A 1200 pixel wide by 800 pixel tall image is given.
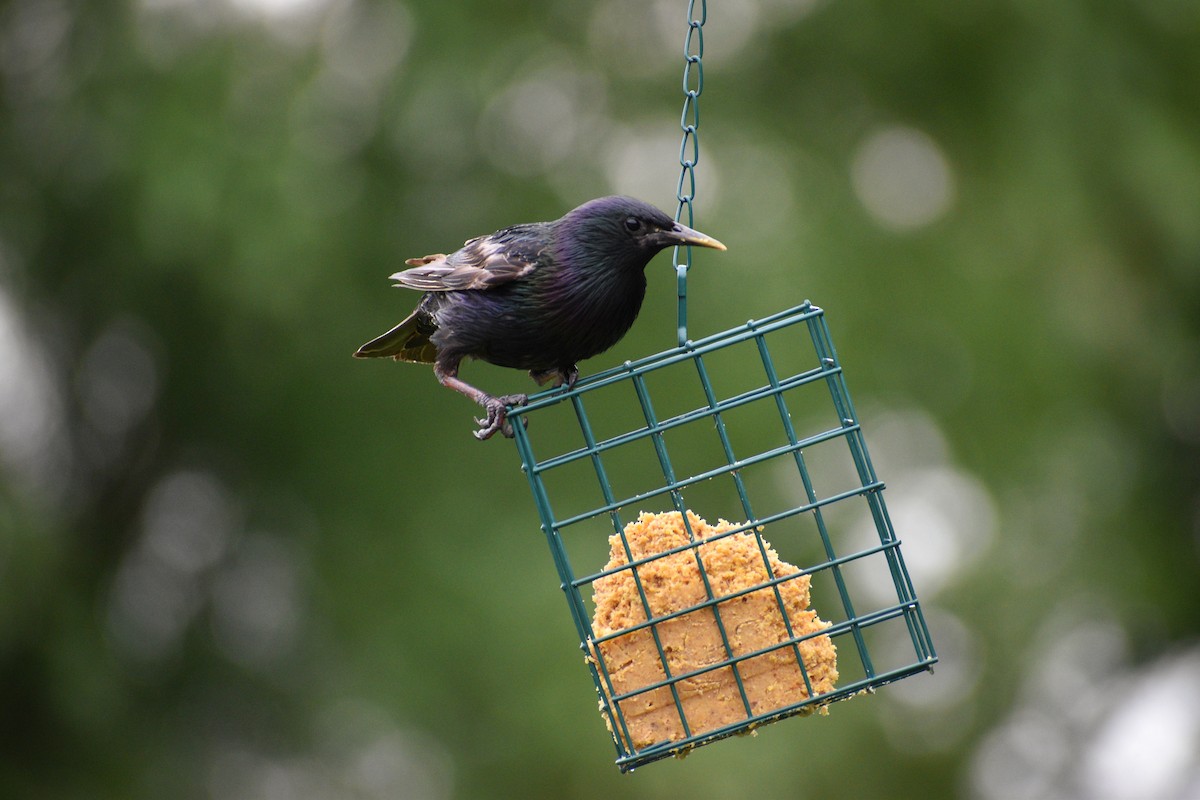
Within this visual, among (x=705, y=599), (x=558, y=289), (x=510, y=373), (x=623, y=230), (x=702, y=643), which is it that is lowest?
(x=702, y=643)

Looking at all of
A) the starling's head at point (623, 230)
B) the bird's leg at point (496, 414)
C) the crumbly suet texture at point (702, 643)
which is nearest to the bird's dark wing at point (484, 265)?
the starling's head at point (623, 230)

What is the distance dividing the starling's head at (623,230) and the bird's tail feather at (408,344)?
89 cm

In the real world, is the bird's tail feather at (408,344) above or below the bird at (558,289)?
above

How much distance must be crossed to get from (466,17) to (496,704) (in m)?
3.84

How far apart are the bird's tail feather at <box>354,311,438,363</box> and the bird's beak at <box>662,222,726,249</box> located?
1145 mm

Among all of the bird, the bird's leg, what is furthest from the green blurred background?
the bird's leg

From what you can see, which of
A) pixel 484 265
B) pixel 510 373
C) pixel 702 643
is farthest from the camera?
pixel 510 373

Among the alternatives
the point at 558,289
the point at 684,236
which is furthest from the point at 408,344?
the point at 684,236

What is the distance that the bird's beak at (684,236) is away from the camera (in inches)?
159

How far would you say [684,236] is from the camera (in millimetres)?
4176

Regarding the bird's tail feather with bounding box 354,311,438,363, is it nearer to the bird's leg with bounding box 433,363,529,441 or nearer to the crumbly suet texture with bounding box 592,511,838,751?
the bird's leg with bounding box 433,363,529,441

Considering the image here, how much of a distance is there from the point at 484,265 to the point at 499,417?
0.62 meters

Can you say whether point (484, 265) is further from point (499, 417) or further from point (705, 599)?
point (705, 599)

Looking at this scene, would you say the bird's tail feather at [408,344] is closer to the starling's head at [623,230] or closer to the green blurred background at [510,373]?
the starling's head at [623,230]
